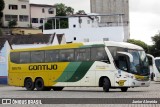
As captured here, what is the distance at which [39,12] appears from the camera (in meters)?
126

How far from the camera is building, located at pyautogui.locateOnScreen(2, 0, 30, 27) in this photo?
115 meters

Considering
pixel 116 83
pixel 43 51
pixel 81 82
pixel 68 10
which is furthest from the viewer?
pixel 68 10

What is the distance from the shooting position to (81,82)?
33.9 m

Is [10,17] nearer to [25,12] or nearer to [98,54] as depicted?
[25,12]

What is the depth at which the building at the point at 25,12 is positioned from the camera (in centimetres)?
11528

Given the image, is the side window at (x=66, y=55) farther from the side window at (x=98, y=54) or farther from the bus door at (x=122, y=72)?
the bus door at (x=122, y=72)

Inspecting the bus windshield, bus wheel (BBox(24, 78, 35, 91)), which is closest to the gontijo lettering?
bus wheel (BBox(24, 78, 35, 91))

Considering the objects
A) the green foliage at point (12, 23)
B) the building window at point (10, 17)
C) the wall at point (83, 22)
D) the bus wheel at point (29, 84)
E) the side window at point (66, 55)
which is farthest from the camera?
the building window at point (10, 17)

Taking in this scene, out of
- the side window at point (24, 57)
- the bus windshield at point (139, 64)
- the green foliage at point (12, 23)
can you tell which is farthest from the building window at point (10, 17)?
the bus windshield at point (139, 64)

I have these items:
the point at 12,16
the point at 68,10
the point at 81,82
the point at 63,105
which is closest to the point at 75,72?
the point at 81,82

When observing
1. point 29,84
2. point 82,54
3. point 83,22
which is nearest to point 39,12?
point 83,22

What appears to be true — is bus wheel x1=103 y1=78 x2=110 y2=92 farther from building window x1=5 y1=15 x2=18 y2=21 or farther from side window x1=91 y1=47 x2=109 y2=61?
building window x1=5 y1=15 x2=18 y2=21

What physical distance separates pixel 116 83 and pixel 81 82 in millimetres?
3003

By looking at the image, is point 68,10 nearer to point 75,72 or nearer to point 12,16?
point 12,16
